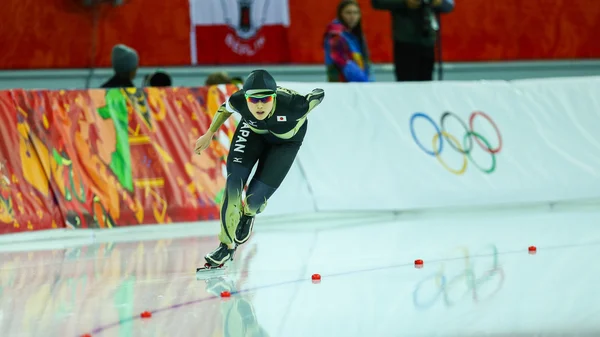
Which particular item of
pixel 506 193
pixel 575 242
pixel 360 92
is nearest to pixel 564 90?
pixel 506 193

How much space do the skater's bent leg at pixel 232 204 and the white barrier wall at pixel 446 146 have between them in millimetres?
2291

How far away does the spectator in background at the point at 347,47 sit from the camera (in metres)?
8.02

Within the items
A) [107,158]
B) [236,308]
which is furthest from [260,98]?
[107,158]

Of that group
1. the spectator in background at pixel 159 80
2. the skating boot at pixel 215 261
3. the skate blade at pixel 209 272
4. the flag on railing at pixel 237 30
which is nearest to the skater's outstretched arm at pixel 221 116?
the skating boot at pixel 215 261

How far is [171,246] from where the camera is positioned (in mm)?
6727

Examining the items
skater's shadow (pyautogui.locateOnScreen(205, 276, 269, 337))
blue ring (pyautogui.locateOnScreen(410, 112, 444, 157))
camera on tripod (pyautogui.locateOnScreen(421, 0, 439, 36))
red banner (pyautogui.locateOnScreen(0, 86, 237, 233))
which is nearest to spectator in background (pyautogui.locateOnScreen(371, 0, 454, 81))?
camera on tripod (pyautogui.locateOnScreen(421, 0, 439, 36))

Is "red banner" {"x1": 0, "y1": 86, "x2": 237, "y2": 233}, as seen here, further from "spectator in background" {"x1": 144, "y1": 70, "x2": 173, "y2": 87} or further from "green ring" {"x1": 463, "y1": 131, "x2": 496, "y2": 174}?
"green ring" {"x1": 463, "y1": 131, "x2": 496, "y2": 174}

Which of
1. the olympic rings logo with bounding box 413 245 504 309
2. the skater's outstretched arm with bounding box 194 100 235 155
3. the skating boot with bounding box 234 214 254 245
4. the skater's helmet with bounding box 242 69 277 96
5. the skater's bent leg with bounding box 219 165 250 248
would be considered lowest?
the olympic rings logo with bounding box 413 245 504 309

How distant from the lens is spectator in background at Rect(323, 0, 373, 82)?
8023 mm

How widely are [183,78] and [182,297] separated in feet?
18.6

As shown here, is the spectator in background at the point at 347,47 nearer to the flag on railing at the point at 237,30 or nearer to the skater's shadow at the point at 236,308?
the flag on railing at the point at 237,30

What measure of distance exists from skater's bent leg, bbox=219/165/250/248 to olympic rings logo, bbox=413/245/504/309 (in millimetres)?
1220

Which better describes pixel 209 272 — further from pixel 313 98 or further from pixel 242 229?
pixel 313 98

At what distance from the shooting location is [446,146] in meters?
8.41
